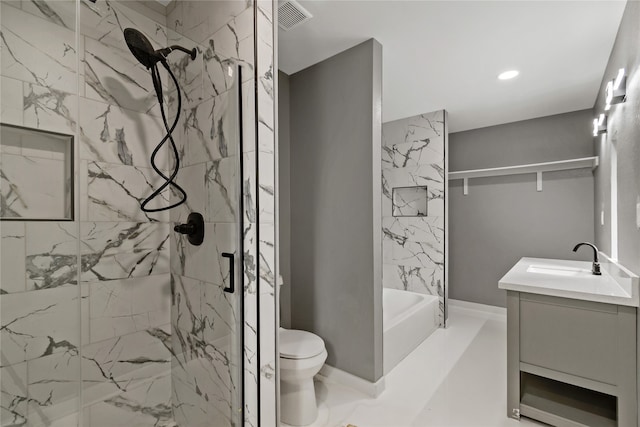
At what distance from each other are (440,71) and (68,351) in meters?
3.12

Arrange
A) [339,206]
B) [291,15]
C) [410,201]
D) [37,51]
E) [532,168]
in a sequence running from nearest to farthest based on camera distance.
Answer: [37,51], [291,15], [339,206], [532,168], [410,201]

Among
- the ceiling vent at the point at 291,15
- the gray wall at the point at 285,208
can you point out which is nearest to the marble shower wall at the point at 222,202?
the ceiling vent at the point at 291,15

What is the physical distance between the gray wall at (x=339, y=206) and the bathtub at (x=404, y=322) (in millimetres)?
385

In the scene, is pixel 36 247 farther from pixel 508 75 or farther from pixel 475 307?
pixel 475 307

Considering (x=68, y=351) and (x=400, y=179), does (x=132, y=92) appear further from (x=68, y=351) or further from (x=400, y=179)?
(x=400, y=179)

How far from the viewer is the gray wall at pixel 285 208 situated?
255 centimetres

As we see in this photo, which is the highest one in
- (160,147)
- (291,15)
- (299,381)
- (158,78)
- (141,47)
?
(291,15)

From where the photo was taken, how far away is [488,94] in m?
3.01

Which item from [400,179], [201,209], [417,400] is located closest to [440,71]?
[400,179]

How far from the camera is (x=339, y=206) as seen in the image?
7.34 ft

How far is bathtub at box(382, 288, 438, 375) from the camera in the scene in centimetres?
246

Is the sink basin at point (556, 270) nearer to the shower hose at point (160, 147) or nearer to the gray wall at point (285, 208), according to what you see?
the gray wall at point (285, 208)

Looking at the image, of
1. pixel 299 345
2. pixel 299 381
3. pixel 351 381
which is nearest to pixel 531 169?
pixel 351 381

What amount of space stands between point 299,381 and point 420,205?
2739mm
